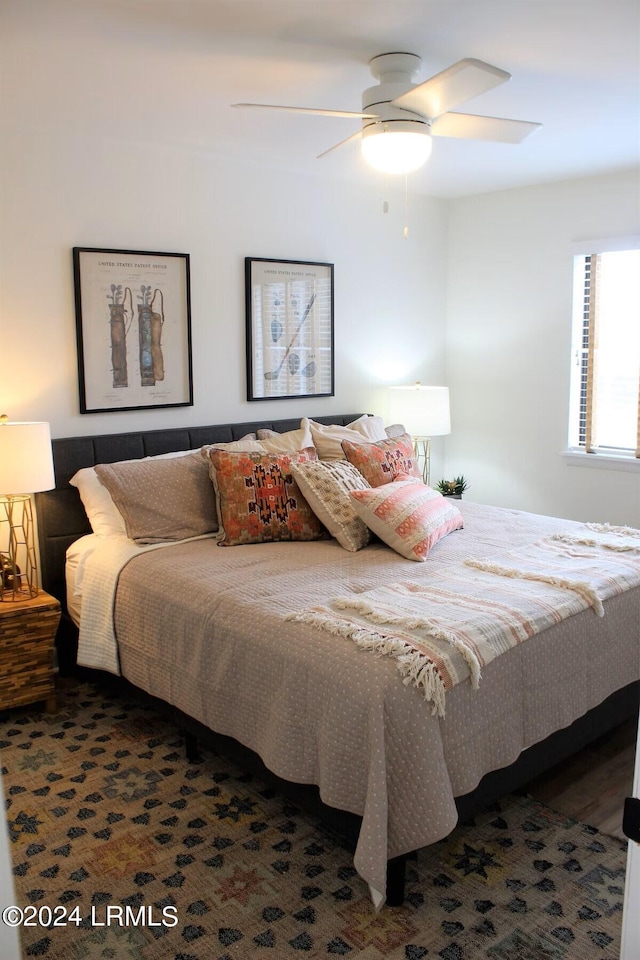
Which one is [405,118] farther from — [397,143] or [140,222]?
[140,222]

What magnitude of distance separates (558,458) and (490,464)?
0.55 m

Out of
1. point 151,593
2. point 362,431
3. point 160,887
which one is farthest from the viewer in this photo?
point 362,431

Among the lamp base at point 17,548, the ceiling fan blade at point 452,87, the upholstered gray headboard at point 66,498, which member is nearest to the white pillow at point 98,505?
the upholstered gray headboard at point 66,498

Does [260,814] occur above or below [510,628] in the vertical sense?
below

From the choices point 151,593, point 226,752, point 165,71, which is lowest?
point 226,752

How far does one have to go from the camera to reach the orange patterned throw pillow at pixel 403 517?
3223mm

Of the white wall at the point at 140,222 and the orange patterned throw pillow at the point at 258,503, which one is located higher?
the white wall at the point at 140,222

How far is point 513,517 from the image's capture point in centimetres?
388

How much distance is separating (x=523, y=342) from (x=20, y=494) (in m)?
3.30

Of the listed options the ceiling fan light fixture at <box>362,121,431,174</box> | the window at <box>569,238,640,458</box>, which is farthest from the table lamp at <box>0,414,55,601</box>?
the window at <box>569,238,640,458</box>

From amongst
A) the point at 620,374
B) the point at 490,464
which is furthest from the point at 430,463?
the point at 620,374

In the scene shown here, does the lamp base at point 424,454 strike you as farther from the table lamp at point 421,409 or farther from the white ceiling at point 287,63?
the white ceiling at point 287,63

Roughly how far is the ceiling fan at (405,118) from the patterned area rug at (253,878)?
230cm

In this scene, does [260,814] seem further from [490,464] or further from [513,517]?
[490,464]
